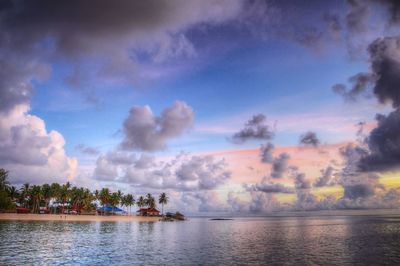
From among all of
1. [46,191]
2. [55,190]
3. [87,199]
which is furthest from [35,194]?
[87,199]

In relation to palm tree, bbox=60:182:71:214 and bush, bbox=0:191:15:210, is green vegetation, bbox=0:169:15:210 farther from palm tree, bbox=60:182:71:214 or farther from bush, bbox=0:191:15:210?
palm tree, bbox=60:182:71:214

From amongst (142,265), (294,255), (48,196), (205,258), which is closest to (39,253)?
(142,265)

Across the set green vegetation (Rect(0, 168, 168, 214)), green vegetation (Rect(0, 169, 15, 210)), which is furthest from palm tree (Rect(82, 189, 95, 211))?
green vegetation (Rect(0, 169, 15, 210))

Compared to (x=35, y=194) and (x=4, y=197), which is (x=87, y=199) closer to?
(x=35, y=194)

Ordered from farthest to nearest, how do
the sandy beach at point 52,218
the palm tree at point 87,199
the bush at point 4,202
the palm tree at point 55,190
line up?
the palm tree at point 87,199 < the palm tree at point 55,190 < the bush at point 4,202 < the sandy beach at point 52,218

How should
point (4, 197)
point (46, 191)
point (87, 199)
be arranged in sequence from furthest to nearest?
point (87, 199) < point (46, 191) < point (4, 197)

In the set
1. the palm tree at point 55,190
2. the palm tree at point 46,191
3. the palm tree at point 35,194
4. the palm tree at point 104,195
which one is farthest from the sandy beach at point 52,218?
the palm tree at point 35,194

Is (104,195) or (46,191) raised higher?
(46,191)

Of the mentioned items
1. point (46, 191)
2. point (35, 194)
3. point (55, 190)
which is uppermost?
point (55, 190)

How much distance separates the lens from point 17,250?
156 feet

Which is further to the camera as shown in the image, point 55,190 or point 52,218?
point 55,190

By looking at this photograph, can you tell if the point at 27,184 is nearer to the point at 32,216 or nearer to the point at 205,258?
the point at 32,216

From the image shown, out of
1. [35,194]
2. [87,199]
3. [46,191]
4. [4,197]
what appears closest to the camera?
[4,197]

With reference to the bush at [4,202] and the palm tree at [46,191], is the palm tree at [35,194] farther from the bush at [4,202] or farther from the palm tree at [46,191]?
the bush at [4,202]
